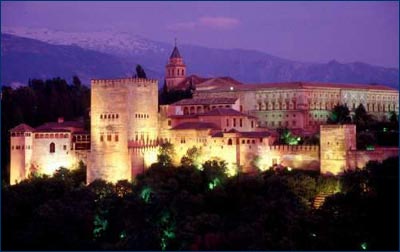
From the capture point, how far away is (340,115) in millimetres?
32531

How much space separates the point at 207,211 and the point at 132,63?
17.6m

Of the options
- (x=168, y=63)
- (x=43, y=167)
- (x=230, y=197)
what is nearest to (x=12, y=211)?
(x=43, y=167)

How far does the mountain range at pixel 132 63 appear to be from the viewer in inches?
1464

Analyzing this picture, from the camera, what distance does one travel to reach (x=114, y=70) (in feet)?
129

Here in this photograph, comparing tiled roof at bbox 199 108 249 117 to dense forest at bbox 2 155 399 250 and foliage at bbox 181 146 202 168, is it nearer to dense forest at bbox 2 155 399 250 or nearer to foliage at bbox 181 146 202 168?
foliage at bbox 181 146 202 168

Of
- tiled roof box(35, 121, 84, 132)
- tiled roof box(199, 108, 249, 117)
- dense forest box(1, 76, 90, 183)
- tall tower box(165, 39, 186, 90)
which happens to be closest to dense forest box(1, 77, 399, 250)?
tiled roof box(35, 121, 84, 132)

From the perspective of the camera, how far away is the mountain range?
37.2m

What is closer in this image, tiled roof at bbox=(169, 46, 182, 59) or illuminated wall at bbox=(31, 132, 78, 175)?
Result: illuminated wall at bbox=(31, 132, 78, 175)

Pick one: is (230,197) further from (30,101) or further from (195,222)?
(30,101)

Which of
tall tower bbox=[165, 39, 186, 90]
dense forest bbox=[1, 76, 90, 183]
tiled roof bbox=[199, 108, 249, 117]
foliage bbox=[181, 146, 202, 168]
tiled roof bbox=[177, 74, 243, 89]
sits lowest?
foliage bbox=[181, 146, 202, 168]

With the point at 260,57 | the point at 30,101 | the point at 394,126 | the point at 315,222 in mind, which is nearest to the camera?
the point at 315,222

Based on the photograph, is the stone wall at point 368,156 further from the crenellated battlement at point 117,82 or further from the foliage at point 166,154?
the crenellated battlement at point 117,82

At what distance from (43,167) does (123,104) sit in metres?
3.16

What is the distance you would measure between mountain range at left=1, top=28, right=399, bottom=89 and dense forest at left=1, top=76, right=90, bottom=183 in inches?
83.7
